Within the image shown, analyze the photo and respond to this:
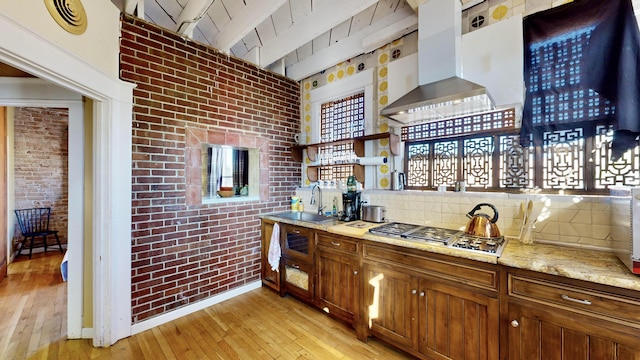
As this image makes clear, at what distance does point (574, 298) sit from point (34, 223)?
7030 mm

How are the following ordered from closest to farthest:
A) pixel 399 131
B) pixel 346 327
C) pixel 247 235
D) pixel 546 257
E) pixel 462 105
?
pixel 546 257, pixel 462 105, pixel 346 327, pixel 399 131, pixel 247 235

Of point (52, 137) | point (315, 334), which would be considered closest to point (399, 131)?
point (315, 334)

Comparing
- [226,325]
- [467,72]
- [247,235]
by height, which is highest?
[467,72]

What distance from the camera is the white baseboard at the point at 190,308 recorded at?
2.20 metres

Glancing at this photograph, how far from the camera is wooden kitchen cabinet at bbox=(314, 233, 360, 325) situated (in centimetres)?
211

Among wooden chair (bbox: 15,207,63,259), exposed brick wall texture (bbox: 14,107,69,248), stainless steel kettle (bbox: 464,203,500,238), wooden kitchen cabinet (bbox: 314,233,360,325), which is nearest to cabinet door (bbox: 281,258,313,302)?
wooden kitchen cabinet (bbox: 314,233,360,325)

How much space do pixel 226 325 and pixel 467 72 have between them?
3.11 metres

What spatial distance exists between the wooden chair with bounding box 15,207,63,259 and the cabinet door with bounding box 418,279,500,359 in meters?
5.97

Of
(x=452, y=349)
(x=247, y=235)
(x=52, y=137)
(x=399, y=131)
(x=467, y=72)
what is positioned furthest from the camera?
(x=52, y=137)

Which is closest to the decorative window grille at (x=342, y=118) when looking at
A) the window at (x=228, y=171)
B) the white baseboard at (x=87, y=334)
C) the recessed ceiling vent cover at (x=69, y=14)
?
the window at (x=228, y=171)

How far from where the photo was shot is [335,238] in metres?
2.24

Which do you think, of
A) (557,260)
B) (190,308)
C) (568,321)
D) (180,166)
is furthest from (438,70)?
(190,308)

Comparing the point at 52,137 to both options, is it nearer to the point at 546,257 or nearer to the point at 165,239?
the point at 165,239

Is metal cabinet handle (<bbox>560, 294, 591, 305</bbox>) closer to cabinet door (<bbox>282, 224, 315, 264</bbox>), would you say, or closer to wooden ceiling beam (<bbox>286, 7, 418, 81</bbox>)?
cabinet door (<bbox>282, 224, 315, 264</bbox>)
